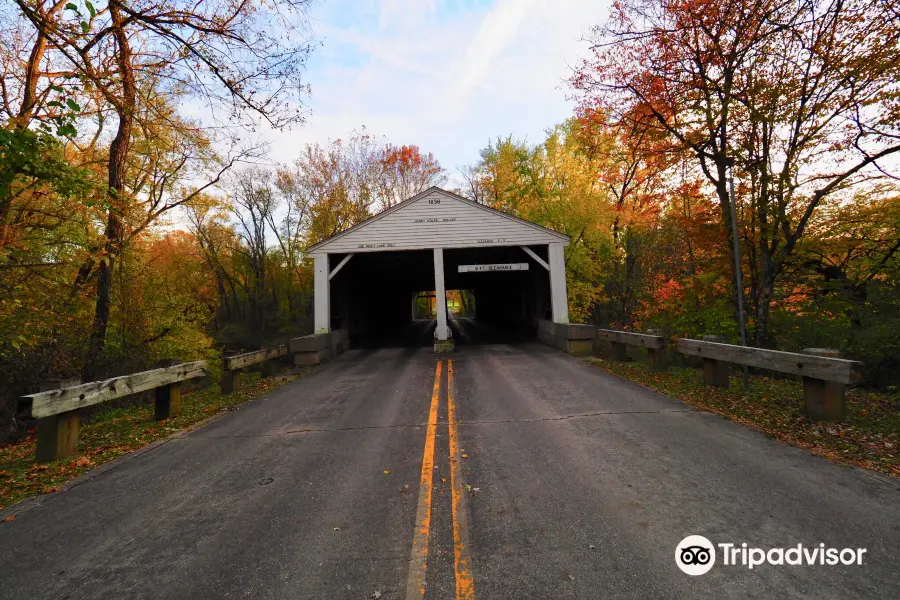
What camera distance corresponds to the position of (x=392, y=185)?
33.2 m

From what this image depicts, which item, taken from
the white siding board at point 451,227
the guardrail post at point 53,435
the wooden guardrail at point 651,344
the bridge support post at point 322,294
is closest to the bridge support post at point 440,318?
the white siding board at point 451,227

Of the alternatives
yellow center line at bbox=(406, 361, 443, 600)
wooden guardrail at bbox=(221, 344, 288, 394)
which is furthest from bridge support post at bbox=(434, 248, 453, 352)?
yellow center line at bbox=(406, 361, 443, 600)

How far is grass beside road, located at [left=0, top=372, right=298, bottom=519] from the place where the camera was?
13.5 feet

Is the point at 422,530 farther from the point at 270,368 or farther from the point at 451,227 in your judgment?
the point at 451,227

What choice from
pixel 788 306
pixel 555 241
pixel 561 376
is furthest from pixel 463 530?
pixel 555 241

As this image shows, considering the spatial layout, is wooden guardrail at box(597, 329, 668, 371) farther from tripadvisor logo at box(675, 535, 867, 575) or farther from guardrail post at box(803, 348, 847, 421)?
tripadvisor logo at box(675, 535, 867, 575)

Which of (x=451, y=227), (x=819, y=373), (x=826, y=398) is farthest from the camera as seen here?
(x=451, y=227)

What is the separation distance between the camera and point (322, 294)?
14.7 meters

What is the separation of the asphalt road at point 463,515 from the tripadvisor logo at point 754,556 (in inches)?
2.1

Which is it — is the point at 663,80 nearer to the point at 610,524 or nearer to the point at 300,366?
the point at 610,524

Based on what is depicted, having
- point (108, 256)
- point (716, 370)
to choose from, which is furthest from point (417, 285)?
point (716, 370)

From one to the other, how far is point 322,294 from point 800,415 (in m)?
13.6

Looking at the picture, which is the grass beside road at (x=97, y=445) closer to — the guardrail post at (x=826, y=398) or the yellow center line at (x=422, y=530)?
the yellow center line at (x=422, y=530)

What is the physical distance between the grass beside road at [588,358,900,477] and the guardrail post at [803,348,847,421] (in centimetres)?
12
